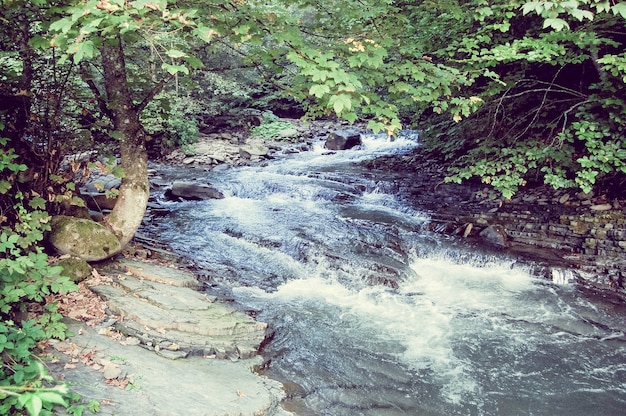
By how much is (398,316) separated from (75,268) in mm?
4478

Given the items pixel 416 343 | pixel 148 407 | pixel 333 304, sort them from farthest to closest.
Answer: pixel 333 304
pixel 416 343
pixel 148 407

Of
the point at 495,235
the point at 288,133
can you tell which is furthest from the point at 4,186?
the point at 288,133

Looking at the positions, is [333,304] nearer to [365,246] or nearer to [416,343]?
[416,343]

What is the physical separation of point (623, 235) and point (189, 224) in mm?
8989

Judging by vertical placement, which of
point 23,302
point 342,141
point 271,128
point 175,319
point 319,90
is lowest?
point 175,319

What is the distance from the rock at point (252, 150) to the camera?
18.0 m

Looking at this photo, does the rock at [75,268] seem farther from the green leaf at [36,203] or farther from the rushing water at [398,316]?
the rushing water at [398,316]

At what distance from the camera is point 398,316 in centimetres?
625

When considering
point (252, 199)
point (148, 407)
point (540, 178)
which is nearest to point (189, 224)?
point (252, 199)

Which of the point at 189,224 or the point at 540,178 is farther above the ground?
the point at 540,178

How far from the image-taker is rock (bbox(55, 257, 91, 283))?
4.77 metres

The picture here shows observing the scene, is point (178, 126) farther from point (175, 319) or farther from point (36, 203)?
point (175, 319)

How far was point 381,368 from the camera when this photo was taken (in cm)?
495

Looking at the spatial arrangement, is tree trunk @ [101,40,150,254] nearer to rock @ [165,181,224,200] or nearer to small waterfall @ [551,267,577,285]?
rock @ [165,181,224,200]
